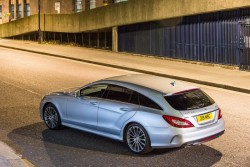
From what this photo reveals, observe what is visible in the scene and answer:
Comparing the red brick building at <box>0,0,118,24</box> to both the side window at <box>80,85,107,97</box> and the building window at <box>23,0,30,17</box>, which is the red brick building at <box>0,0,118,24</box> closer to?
the building window at <box>23,0,30,17</box>

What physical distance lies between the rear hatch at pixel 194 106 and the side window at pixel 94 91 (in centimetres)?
162

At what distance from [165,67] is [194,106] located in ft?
43.4

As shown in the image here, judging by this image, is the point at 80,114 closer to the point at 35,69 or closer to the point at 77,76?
the point at 77,76

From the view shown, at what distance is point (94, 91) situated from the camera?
418 inches

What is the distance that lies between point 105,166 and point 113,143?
151cm

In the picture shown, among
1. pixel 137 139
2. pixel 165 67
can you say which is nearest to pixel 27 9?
pixel 165 67

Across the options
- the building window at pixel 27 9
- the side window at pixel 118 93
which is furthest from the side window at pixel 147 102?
the building window at pixel 27 9

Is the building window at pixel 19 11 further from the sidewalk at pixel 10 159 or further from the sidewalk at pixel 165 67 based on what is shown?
the sidewalk at pixel 10 159

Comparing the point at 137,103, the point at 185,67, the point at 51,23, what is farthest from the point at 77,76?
the point at 51,23

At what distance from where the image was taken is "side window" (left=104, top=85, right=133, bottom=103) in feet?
32.3

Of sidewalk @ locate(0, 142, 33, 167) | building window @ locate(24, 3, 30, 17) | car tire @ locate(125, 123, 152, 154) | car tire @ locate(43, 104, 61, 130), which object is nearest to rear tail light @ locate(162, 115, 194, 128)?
car tire @ locate(125, 123, 152, 154)

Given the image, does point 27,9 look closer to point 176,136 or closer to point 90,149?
point 90,149

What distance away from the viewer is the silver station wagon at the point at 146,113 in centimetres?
909

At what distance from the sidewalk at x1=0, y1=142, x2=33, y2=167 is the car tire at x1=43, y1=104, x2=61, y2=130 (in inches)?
72.7
